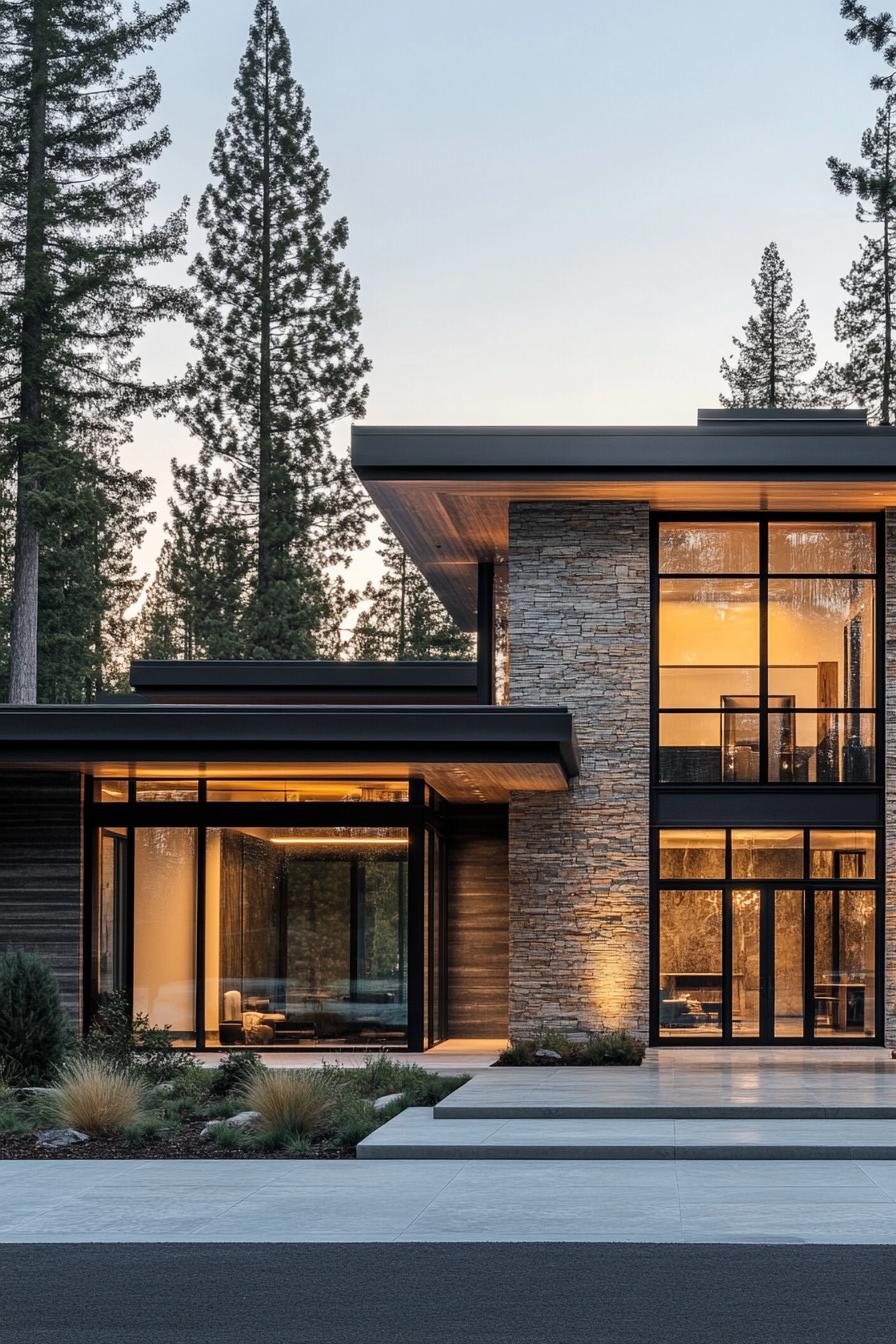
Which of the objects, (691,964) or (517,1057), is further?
(691,964)

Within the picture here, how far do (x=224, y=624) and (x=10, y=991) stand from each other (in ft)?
88.7

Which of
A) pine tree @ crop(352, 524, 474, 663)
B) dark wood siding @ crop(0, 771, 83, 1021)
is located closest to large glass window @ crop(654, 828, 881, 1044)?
dark wood siding @ crop(0, 771, 83, 1021)

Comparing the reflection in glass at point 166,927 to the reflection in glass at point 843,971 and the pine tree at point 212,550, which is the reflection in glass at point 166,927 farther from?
the pine tree at point 212,550

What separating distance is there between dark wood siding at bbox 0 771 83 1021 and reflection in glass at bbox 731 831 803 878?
25.3 ft

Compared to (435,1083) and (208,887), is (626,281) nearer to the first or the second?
(208,887)

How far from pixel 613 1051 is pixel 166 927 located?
17.7ft

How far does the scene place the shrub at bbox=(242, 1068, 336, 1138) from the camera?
12.8 m

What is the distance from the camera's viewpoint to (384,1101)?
14711mm

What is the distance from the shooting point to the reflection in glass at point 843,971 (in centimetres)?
1989

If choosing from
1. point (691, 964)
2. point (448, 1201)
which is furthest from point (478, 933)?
point (448, 1201)

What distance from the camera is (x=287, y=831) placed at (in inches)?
784

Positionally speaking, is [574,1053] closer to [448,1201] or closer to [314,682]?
[448,1201]

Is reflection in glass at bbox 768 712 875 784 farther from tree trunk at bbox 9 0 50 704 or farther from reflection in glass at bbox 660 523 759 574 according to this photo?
tree trunk at bbox 9 0 50 704

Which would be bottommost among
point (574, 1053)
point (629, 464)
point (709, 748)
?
point (574, 1053)
